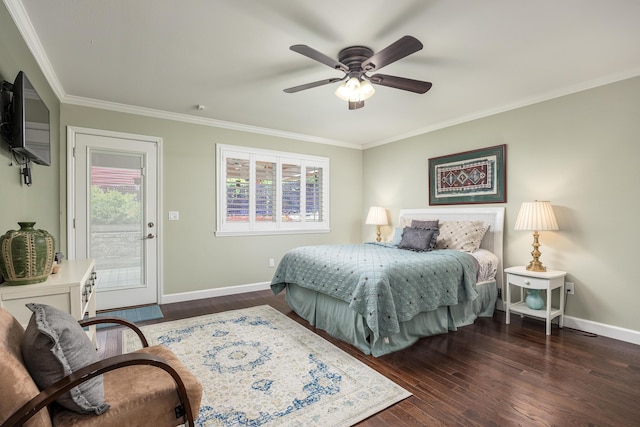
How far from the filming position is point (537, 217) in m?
3.21

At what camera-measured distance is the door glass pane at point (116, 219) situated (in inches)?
146

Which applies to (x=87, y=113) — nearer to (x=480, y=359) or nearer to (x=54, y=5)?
Answer: (x=54, y=5)

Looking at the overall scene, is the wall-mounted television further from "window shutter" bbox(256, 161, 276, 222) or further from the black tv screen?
"window shutter" bbox(256, 161, 276, 222)

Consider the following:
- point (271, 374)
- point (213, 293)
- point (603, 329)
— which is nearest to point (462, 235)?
point (603, 329)

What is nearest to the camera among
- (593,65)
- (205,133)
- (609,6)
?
(609,6)

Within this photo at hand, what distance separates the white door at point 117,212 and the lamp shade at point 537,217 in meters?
4.29

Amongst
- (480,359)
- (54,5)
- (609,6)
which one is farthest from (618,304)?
(54,5)

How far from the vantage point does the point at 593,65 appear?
108 inches

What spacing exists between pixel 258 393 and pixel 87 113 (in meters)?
3.63

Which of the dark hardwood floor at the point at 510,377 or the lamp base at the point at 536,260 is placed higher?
the lamp base at the point at 536,260

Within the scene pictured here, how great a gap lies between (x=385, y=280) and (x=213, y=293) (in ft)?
9.16

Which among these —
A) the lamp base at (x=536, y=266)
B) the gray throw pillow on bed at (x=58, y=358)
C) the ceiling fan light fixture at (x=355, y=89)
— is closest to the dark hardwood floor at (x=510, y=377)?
the lamp base at (x=536, y=266)

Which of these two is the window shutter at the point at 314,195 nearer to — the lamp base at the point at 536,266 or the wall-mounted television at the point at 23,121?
the lamp base at the point at 536,266

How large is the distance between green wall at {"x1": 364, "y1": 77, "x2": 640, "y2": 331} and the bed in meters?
0.47
